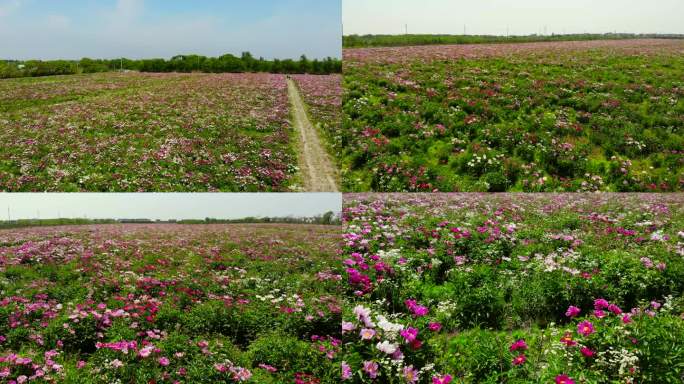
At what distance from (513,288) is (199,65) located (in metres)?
34.1

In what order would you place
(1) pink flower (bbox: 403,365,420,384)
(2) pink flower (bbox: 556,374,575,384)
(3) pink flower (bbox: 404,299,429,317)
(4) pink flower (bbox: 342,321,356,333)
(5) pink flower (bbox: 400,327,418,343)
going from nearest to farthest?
(2) pink flower (bbox: 556,374,575,384) < (1) pink flower (bbox: 403,365,420,384) < (5) pink flower (bbox: 400,327,418,343) < (4) pink flower (bbox: 342,321,356,333) < (3) pink flower (bbox: 404,299,429,317)

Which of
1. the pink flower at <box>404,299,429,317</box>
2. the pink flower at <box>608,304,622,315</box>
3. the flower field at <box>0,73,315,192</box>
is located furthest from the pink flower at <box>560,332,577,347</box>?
the flower field at <box>0,73,315,192</box>

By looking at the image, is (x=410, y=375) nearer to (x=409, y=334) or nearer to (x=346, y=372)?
(x=409, y=334)

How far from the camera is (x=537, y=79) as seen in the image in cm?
1775

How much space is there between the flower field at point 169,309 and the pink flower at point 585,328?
3.31 m

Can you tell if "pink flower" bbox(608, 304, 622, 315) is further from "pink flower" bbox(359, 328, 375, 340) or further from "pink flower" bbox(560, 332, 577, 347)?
"pink flower" bbox(359, 328, 375, 340)

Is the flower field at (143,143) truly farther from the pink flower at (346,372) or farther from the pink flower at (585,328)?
the pink flower at (585,328)

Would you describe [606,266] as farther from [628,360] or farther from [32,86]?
[32,86]

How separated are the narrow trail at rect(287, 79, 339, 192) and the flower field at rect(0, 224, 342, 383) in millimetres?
1043

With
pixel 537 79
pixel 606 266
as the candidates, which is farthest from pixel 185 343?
pixel 537 79

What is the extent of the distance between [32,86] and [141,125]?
42.3ft

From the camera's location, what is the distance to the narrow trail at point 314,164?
10.6 m

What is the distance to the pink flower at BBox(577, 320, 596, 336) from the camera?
20.4 ft

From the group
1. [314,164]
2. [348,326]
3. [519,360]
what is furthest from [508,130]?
[348,326]
